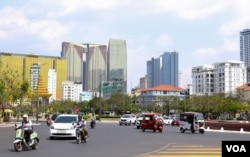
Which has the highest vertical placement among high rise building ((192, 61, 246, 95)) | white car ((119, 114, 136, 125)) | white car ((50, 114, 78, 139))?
high rise building ((192, 61, 246, 95))

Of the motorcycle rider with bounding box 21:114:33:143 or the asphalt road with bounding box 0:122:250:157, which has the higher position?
the motorcycle rider with bounding box 21:114:33:143

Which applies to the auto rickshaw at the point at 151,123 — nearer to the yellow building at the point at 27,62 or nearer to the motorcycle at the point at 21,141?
the motorcycle at the point at 21,141

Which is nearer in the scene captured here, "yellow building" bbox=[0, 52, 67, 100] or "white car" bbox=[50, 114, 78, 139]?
"white car" bbox=[50, 114, 78, 139]

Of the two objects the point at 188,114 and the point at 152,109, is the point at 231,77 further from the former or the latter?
the point at 188,114

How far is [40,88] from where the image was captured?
120 meters

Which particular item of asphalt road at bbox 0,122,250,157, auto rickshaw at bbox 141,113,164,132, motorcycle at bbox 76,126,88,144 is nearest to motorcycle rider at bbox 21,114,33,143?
asphalt road at bbox 0,122,250,157

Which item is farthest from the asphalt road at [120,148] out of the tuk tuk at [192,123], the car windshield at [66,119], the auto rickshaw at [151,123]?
the auto rickshaw at [151,123]

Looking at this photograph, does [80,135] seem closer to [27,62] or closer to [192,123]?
[192,123]

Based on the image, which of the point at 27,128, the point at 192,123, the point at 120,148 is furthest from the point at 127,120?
the point at 27,128

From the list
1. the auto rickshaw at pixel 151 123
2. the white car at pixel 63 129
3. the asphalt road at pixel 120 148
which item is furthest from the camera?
the auto rickshaw at pixel 151 123

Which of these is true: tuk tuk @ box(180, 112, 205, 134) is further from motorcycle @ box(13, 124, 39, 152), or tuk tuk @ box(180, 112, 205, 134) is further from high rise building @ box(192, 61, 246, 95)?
high rise building @ box(192, 61, 246, 95)

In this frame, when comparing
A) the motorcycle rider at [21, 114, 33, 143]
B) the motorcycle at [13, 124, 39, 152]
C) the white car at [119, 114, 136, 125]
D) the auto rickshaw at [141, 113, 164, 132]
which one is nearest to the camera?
the motorcycle at [13, 124, 39, 152]

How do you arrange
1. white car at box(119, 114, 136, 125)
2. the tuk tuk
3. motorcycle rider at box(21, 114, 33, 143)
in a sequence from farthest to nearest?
white car at box(119, 114, 136, 125) < the tuk tuk < motorcycle rider at box(21, 114, 33, 143)

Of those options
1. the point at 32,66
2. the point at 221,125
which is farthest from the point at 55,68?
the point at 221,125
